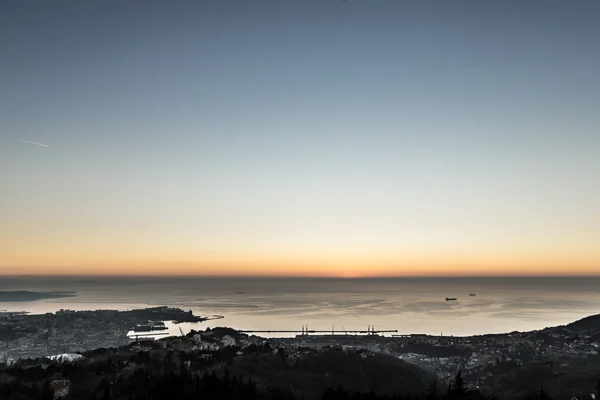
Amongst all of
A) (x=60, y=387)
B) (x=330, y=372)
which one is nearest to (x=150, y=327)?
(x=330, y=372)

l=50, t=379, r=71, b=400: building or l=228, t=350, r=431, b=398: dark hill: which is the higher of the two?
l=50, t=379, r=71, b=400: building

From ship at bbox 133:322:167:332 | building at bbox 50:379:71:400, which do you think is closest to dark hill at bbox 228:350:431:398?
building at bbox 50:379:71:400

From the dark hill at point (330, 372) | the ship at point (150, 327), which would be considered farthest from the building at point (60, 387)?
the ship at point (150, 327)

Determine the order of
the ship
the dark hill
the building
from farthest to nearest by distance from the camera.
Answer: the ship → the dark hill → the building

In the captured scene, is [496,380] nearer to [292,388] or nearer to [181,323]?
[292,388]

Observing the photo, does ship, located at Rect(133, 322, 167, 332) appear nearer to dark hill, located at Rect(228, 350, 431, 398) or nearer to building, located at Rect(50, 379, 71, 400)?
dark hill, located at Rect(228, 350, 431, 398)

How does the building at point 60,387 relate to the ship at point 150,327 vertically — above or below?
above

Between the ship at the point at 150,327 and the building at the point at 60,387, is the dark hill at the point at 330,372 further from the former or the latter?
the ship at the point at 150,327

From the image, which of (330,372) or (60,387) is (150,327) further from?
(60,387)

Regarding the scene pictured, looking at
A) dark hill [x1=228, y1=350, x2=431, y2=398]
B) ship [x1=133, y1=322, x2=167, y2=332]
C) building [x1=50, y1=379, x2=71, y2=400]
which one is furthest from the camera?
ship [x1=133, y1=322, x2=167, y2=332]
